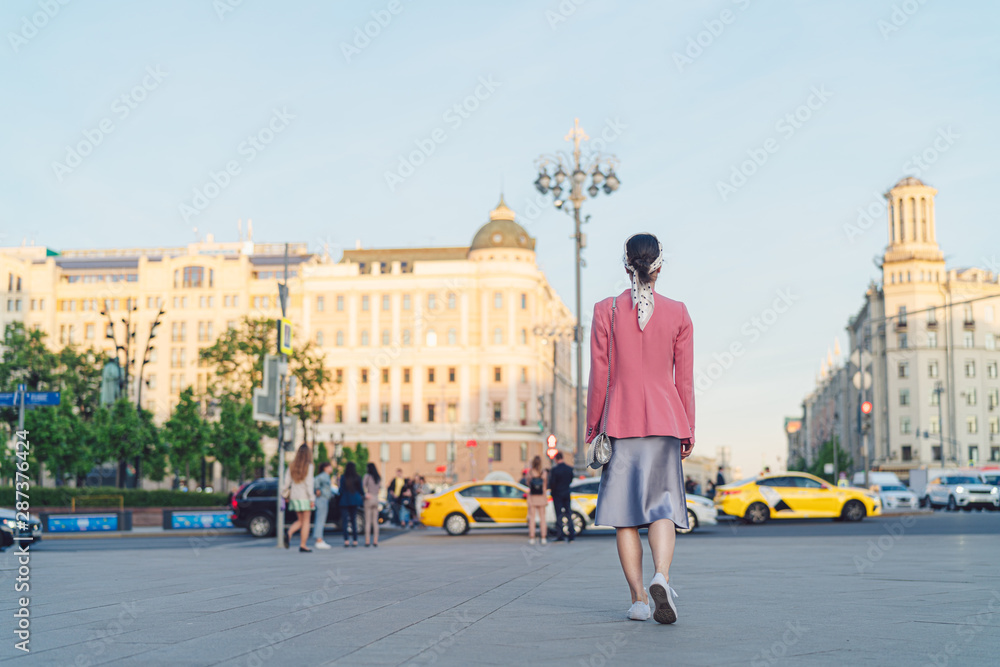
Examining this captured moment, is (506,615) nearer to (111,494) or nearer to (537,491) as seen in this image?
(537,491)

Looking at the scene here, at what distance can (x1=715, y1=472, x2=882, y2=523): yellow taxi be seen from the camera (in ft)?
98.7

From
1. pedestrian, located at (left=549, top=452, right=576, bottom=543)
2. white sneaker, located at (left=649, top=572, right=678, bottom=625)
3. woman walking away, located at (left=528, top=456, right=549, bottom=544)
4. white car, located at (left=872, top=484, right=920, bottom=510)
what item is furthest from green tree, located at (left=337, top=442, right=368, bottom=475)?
white sneaker, located at (left=649, top=572, right=678, bottom=625)

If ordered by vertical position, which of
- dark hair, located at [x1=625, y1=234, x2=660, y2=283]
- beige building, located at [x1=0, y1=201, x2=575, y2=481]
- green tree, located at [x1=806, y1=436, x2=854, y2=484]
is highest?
beige building, located at [x1=0, y1=201, x2=575, y2=481]

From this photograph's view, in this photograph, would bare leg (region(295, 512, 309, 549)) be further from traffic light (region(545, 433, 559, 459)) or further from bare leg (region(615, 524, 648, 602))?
traffic light (region(545, 433, 559, 459))

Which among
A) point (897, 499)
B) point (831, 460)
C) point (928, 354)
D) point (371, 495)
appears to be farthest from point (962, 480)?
point (831, 460)

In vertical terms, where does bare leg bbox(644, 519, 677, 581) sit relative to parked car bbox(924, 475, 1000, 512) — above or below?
above

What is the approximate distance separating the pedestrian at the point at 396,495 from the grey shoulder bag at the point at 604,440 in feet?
97.0

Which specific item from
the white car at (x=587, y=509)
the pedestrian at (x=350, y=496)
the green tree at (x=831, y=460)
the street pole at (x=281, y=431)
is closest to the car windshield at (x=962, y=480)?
the white car at (x=587, y=509)

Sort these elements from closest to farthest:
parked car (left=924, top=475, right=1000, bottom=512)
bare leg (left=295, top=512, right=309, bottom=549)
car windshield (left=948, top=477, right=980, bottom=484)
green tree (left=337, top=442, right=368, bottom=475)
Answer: bare leg (left=295, top=512, right=309, bottom=549)
parked car (left=924, top=475, right=1000, bottom=512)
car windshield (left=948, top=477, right=980, bottom=484)
green tree (left=337, top=442, right=368, bottom=475)

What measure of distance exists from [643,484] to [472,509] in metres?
21.6

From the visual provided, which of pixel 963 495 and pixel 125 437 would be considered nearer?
pixel 125 437

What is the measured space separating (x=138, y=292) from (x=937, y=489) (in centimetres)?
8033

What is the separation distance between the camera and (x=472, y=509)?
27562 mm

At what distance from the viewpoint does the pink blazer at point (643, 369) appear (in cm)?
641
